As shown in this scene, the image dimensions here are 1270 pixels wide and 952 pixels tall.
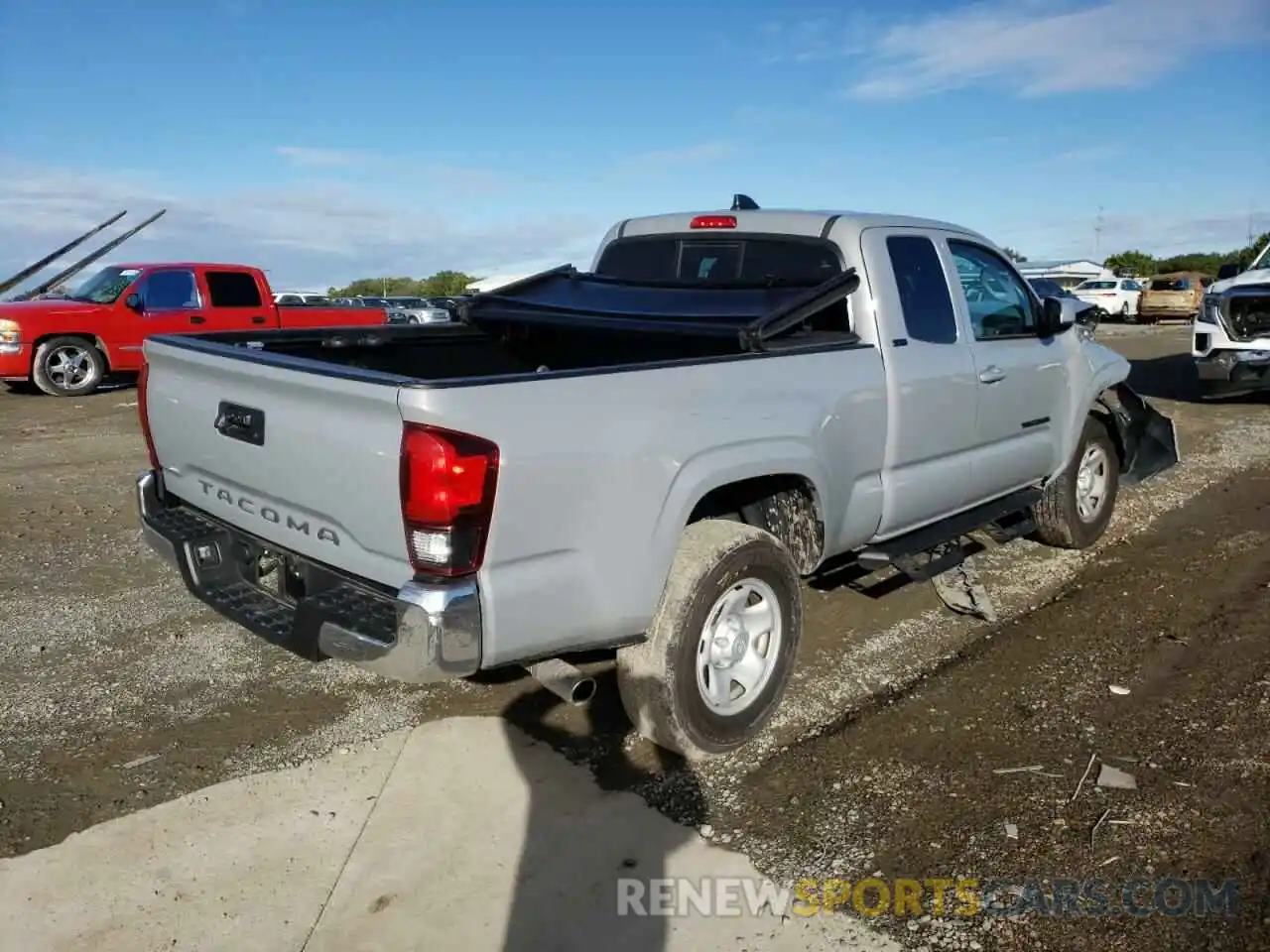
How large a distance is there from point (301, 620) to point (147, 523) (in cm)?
123

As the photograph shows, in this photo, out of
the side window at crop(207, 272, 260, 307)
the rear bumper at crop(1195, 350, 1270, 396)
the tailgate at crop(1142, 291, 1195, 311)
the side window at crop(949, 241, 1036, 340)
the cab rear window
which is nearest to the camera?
the cab rear window

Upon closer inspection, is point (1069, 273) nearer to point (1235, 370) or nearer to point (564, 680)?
point (1235, 370)

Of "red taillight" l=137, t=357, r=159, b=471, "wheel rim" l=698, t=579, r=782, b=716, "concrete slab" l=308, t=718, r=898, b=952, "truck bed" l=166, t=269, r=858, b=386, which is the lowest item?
"concrete slab" l=308, t=718, r=898, b=952

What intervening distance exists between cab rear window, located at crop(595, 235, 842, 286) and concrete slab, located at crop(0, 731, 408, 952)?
2.81 m

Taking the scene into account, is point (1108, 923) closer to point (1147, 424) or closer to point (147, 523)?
point (147, 523)

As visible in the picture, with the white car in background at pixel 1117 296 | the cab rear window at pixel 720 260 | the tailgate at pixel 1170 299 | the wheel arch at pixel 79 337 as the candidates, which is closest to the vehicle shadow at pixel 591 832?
the cab rear window at pixel 720 260

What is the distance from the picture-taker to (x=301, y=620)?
9.99 feet

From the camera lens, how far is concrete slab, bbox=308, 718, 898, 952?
2680 millimetres

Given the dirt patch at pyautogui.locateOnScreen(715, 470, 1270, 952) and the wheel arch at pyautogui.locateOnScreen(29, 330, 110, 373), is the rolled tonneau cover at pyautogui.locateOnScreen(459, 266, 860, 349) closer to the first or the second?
the dirt patch at pyautogui.locateOnScreen(715, 470, 1270, 952)

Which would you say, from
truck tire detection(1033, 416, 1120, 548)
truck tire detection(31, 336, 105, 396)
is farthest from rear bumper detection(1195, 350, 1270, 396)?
truck tire detection(31, 336, 105, 396)

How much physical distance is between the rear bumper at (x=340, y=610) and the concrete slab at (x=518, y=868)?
581mm

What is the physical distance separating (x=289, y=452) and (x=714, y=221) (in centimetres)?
271

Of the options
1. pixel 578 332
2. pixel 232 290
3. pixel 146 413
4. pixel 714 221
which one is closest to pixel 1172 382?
pixel 714 221

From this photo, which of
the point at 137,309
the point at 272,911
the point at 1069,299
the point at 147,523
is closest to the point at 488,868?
the point at 272,911
